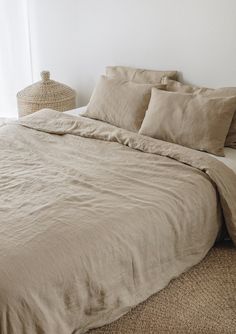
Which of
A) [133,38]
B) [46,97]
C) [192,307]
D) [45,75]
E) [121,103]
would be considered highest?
[133,38]

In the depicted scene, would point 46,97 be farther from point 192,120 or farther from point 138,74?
point 192,120

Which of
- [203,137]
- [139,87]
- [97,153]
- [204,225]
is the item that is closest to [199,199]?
[204,225]

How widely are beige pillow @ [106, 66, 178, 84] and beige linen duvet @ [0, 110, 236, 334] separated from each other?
625mm

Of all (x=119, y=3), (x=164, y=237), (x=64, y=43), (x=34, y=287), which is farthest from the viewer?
(x=64, y=43)

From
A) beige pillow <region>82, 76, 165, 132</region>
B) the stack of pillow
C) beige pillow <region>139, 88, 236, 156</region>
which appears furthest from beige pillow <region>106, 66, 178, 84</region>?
beige pillow <region>139, 88, 236, 156</region>

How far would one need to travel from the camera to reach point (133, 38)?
3258mm

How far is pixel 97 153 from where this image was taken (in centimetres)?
244

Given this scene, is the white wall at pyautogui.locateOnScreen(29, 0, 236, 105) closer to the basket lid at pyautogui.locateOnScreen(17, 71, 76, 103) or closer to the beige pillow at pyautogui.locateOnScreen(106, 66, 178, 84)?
the beige pillow at pyautogui.locateOnScreen(106, 66, 178, 84)

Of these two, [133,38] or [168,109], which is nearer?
[168,109]

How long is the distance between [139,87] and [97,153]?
0.63 m

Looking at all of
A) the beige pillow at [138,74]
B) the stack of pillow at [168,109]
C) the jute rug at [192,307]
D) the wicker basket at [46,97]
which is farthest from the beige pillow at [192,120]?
the wicker basket at [46,97]

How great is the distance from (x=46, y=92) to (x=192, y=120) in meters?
1.53

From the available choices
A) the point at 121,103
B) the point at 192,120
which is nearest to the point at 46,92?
the point at 121,103

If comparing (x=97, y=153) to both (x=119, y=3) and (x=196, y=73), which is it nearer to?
(x=196, y=73)
